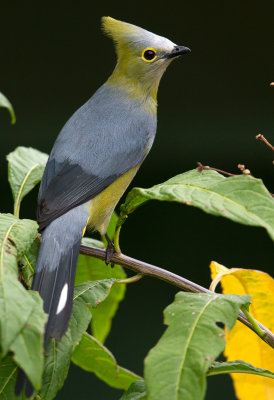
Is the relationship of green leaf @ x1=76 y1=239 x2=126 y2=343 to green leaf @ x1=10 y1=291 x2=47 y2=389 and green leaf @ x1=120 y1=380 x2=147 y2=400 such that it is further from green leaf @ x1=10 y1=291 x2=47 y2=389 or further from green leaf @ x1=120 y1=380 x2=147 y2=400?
green leaf @ x1=10 y1=291 x2=47 y2=389

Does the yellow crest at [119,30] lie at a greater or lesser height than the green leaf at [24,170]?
greater

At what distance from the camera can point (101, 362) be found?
140 cm

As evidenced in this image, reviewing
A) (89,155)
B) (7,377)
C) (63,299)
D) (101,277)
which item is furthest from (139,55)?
(7,377)

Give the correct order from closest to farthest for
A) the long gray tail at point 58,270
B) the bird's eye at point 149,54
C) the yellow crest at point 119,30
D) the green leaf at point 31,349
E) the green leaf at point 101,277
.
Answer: the green leaf at point 31,349 < the long gray tail at point 58,270 < the green leaf at point 101,277 < the yellow crest at point 119,30 < the bird's eye at point 149,54

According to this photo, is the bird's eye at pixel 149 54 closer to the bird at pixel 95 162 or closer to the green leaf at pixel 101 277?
the bird at pixel 95 162

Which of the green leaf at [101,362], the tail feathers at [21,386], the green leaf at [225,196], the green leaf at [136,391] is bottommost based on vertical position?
the green leaf at [101,362]

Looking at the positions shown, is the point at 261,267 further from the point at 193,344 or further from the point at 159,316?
the point at 193,344

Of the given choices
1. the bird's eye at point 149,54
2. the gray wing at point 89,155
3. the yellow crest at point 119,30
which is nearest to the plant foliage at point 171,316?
the gray wing at point 89,155

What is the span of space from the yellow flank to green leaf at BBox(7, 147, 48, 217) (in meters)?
0.17

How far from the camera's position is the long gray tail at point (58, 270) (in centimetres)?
104

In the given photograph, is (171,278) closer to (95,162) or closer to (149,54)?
(95,162)

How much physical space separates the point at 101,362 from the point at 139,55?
100 cm

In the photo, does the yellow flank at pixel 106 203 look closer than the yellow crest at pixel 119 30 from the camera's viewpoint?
Yes

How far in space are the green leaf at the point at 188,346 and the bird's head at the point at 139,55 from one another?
41.4 inches
